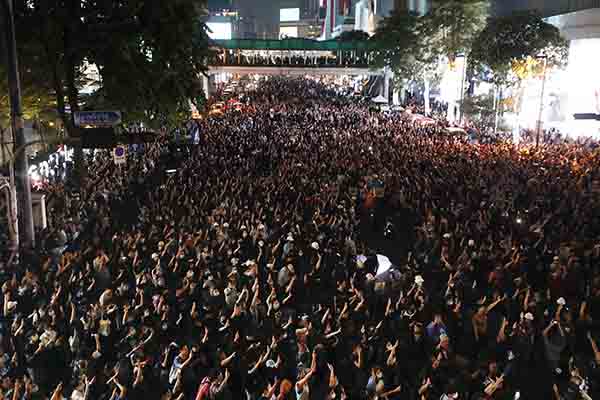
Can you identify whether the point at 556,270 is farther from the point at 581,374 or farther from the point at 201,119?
the point at 201,119

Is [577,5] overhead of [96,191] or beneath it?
overhead

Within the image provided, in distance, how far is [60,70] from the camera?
1634 centimetres

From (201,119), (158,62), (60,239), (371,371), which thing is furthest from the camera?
(201,119)

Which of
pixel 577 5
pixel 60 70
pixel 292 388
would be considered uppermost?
pixel 577 5

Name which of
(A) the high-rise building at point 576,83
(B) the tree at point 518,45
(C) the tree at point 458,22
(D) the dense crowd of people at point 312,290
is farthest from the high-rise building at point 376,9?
(D) the dense crowd of people at point 312,290

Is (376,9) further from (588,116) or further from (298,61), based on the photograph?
(588,116)

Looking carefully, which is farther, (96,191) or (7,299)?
(96,191)

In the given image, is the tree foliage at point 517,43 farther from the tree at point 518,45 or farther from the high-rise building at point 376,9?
the high-rise building at point 376,9

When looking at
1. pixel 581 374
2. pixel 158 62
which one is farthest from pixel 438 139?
pixel 581 374

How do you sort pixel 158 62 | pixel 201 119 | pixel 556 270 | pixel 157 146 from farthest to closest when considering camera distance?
1. pixel 201 119
2. pixel 157 146
3. pixel 158 62
4. pixel 556 270

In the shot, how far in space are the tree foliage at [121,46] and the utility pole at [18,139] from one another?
395cm

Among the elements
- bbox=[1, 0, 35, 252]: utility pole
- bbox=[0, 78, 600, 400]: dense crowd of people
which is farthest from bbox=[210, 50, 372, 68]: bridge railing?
bbox=[1, 0, 35, 252]: utility pole

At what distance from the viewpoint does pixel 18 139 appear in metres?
11.4

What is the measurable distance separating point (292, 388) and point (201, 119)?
2696 centimetres
